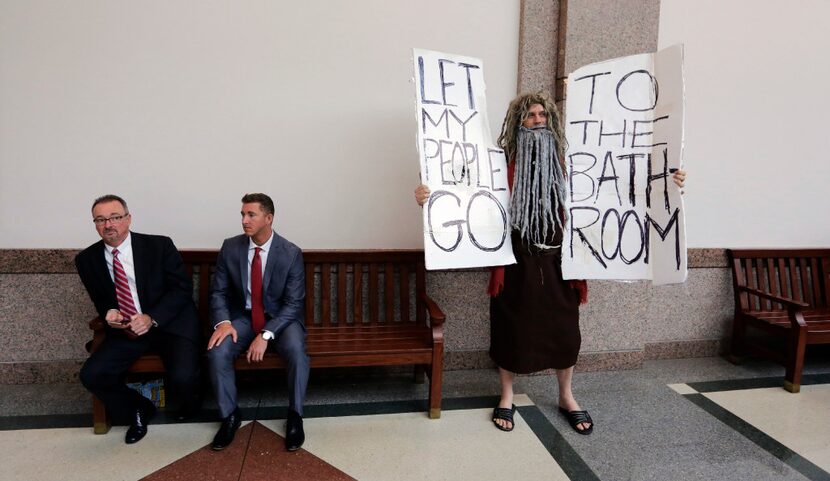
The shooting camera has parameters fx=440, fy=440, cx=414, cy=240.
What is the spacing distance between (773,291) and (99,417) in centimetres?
483

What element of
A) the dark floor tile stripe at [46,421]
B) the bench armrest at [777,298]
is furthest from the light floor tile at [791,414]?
the dark floor tile stripe at [46,421]

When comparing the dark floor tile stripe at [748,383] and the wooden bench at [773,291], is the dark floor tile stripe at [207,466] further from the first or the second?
the wooden bench at [773,291]

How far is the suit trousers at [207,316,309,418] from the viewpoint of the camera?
→ 7.68 ft

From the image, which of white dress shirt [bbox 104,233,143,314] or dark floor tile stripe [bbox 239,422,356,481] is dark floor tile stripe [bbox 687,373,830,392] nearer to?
dark floor tile stripe [bbox 239,422,356,481]

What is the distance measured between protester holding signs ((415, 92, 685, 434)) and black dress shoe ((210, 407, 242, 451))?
146 cm

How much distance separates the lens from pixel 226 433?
230 centimetres

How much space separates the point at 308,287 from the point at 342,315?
0.99 ft

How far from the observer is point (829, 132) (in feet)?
12.5

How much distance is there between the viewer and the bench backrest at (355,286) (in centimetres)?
302

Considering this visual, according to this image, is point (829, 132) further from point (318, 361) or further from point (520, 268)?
point (318, 361)

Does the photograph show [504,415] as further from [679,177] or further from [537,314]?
[679,177]

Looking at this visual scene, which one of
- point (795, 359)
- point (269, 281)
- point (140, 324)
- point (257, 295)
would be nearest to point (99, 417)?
point (140, 324)

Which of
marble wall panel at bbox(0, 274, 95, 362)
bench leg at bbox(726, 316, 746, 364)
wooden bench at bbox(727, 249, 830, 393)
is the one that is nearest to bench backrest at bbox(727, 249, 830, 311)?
wooden bench at bbox(727, 249, 830, 393)

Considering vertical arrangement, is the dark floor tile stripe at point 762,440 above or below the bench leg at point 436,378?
below
